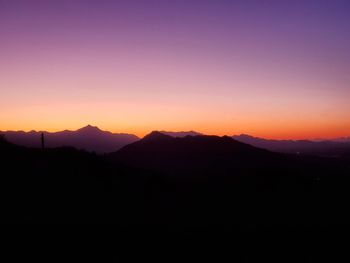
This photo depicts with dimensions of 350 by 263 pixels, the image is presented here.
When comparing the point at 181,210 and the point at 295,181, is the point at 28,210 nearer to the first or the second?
the point at 181,210

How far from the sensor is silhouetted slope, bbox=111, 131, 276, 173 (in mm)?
93312

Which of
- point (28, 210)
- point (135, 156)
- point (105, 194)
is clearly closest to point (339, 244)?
point (105, 194)

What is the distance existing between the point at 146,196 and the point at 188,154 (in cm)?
6537

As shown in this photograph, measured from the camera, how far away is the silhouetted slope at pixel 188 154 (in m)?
93.3

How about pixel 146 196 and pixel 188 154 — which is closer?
pixel 146 196

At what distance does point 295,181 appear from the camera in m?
53.4

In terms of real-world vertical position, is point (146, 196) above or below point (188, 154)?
below

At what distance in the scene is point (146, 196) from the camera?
129 ft

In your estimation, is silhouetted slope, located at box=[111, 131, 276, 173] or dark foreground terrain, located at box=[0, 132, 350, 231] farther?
silhouetted slope, located at box=[111, 131, 276, 173]

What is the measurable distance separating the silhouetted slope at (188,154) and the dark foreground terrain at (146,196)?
36.7 meters

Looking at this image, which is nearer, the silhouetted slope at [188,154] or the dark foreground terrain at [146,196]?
the dark foreground terrain at [146,196]

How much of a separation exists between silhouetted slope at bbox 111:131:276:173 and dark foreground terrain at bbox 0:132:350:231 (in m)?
36.7

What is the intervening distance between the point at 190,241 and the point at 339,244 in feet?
37.6

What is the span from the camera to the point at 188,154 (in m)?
104
